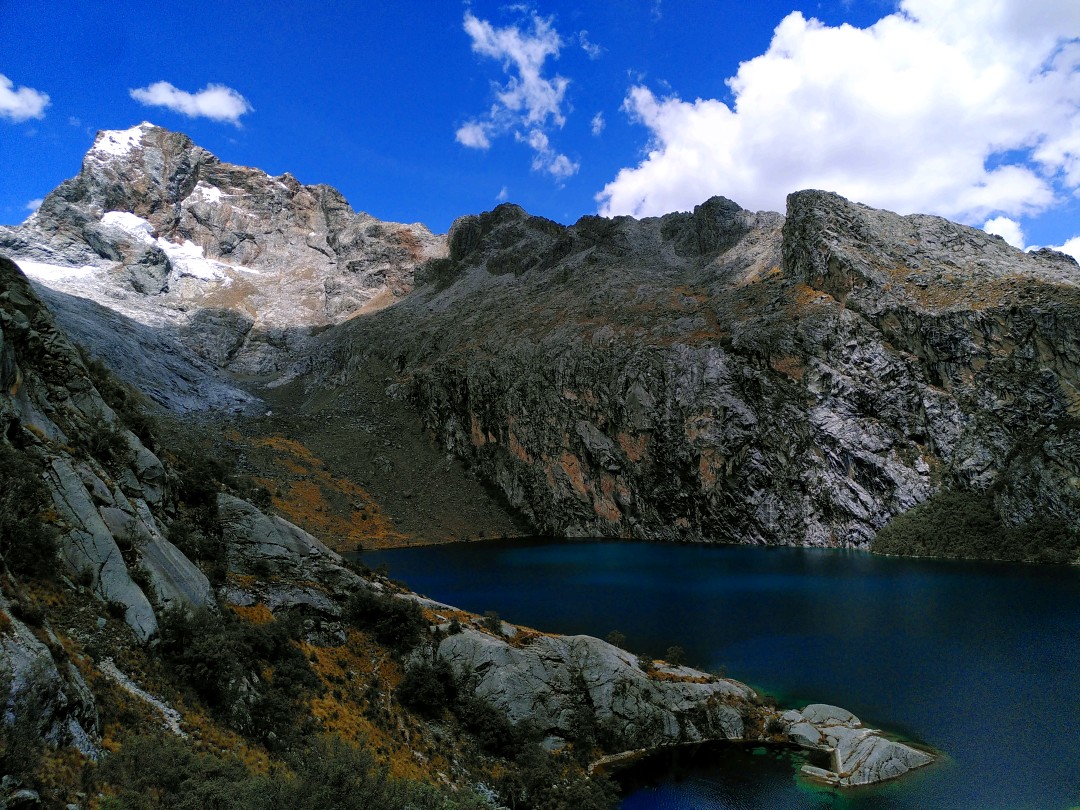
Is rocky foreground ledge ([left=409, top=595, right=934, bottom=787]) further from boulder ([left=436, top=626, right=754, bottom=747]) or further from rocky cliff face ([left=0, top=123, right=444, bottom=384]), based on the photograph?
rocky cliff face ([left=0, top=123, right=444, bottom=384])

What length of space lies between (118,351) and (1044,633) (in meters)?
123

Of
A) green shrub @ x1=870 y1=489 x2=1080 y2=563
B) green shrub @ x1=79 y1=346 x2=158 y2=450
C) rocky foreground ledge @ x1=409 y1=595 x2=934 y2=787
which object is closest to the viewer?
green shrub @ x1=79 y1=346 x2=158 y2=450

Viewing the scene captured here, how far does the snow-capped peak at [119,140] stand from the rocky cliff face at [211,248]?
1.21 feet

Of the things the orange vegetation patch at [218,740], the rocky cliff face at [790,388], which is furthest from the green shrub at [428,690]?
the rocky cliff face at [790,388]

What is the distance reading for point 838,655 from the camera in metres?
39.4

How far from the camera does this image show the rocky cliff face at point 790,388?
81.1 m

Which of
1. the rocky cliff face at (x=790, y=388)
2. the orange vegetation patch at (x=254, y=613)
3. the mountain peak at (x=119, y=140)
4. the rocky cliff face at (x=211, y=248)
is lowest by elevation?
the orange vegetation patch at (x=254, y=613)

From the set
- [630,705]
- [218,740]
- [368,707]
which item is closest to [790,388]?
[630,705]

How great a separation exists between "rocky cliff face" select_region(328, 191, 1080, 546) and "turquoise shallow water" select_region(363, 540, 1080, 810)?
1272 cm

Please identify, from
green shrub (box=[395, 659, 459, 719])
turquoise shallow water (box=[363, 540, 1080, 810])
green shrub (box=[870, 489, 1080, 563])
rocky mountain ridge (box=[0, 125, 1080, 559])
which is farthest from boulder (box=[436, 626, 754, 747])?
rocky mountain ridge (box=[0, 125, 1080, 559])

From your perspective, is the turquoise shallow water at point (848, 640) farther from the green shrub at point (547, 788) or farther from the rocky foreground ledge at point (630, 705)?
the green shrub at point (547, 788)

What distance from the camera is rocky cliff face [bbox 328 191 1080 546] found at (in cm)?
8106

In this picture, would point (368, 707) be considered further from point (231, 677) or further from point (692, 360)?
point (692, 360)

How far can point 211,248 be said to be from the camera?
172625mm
